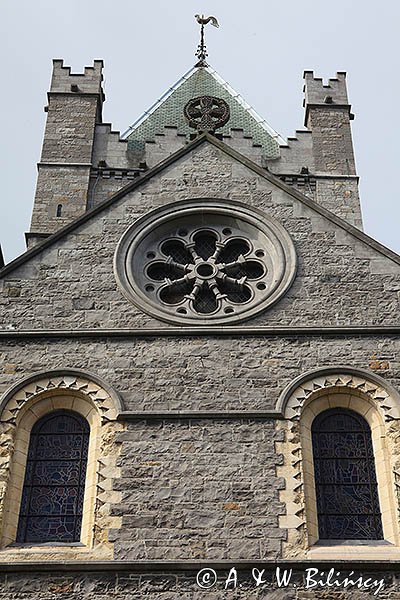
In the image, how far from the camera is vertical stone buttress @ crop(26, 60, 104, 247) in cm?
2286

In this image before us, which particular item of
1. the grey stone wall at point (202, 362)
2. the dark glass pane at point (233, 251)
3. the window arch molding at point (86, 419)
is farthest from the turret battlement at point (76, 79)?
the window arch molding at point (86, 419)

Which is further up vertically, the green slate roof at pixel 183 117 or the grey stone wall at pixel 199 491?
the green slate roof at pixel 183 117

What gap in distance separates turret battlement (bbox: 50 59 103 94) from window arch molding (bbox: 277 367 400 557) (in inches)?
632

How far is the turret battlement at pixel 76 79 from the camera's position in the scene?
25.8 m

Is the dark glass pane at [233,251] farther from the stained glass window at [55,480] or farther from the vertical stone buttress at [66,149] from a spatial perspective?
the vertical stone buttress at [66,149]

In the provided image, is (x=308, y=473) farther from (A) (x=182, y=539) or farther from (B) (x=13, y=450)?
(B) (x=13, y=450)

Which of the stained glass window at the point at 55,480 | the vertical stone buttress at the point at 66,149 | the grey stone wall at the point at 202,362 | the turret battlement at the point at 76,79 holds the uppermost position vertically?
the turret battlement at the point at 76,79

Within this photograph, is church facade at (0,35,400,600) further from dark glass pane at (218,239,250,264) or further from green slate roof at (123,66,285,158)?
green slate roof at (123,66,285,158)

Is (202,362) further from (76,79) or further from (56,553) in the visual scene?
(76,79)

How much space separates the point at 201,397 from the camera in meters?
11.6

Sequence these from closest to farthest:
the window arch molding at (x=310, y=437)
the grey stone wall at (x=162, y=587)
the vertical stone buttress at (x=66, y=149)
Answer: the grey stone wall at (x=162, y=587) < the window arch molding at (x=310, y=437) < the vertical stone buttress at (x=66, y=149)

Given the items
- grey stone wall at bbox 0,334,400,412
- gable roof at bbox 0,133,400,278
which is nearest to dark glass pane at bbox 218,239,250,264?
gable roof at bbox 0,133,400,278

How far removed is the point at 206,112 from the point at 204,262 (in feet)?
17.1

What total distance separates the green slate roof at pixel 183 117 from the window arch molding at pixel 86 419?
14752 millimetres
